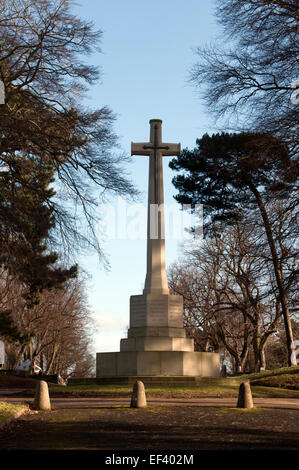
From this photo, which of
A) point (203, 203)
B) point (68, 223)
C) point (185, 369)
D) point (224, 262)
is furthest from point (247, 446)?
point (224, 262)

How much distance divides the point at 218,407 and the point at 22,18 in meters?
9.95

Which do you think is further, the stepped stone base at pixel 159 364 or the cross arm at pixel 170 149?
the cross arm at pixel 170 149

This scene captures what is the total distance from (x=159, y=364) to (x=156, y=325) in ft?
7.05

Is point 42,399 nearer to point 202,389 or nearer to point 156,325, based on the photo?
point 202,389

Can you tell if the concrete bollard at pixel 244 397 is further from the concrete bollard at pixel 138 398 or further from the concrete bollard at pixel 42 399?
the concrete bollard at pixel 42 399

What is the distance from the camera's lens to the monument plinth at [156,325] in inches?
835

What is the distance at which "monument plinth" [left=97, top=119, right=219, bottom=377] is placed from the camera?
835 inches

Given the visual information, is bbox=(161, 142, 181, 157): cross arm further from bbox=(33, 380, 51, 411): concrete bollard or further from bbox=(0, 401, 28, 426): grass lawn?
bbox=(0, 401, 28, 426): grass lawn

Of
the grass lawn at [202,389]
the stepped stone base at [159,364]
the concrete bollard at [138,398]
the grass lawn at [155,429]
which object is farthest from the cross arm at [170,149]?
the grass lawn at [155,429]

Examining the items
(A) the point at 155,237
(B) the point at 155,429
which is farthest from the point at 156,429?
(A) the point at 155,237

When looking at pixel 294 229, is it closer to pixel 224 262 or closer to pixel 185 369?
pixel 185 369

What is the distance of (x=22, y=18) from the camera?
14.1 m

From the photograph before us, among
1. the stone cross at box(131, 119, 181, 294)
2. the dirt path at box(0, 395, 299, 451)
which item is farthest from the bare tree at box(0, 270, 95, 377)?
the dirt path at box(0, 395, 299, 451)

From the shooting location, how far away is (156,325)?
2303 cm
